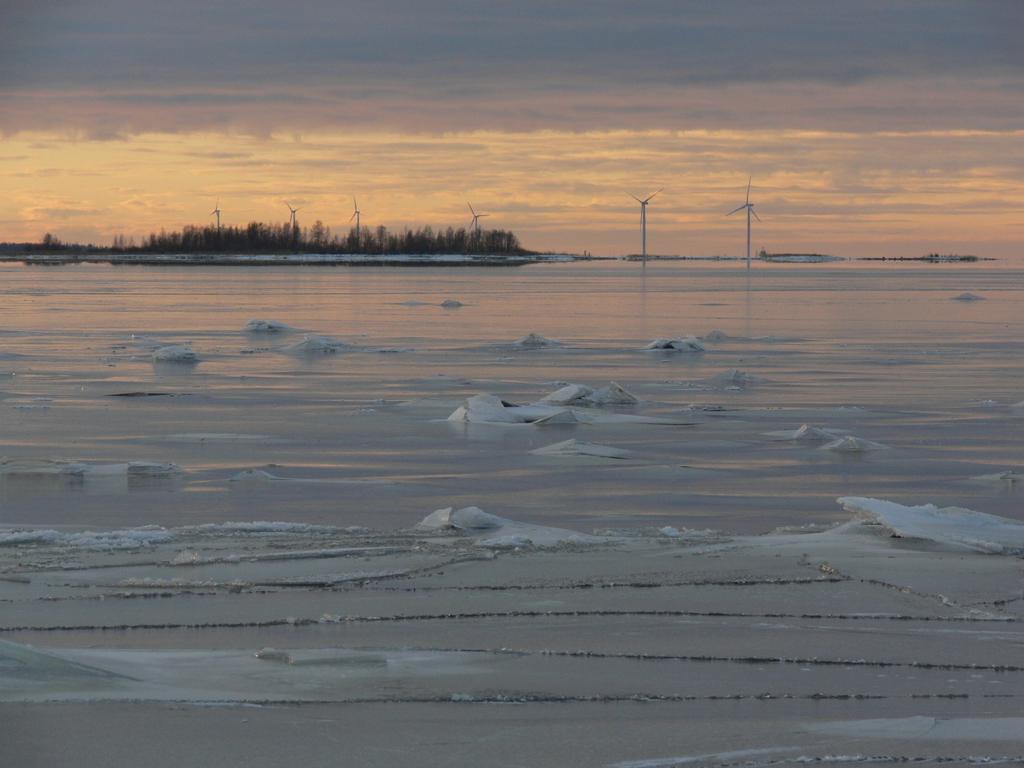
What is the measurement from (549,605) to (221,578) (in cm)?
163

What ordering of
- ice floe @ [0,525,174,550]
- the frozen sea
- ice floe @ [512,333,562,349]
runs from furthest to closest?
ice floe @ [512,333,562,349], ice floe @ [0,525,174,550], the frozen sea

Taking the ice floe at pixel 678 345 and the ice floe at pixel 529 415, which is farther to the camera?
the ice floe at pixel 678 345

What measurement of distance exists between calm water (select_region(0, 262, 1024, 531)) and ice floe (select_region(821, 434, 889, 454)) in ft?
0.46

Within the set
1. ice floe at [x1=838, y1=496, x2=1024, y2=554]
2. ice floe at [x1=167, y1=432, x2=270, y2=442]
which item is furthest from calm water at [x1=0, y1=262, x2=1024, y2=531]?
ice floe at [x1=838, y1=496, x2=1024, y2=554]

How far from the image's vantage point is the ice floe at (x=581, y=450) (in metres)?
11.6

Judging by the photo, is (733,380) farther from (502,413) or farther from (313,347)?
(313,347)

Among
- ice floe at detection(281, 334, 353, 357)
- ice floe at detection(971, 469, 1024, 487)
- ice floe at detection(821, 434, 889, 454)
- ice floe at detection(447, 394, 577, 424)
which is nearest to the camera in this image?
ice floe at detection(971, 469, 1024, 487)

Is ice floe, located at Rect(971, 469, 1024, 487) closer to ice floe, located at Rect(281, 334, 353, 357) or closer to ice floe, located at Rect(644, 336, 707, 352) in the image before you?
ice floe, located at Rect(644, 336, 707, 352)

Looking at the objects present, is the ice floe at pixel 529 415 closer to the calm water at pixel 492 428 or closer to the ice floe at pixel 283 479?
the calm water at pixel 492 428

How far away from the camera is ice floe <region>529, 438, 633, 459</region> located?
457 inches

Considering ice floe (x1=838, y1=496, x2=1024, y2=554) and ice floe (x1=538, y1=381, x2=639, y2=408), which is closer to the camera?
ice floe (x1=838, y1=496, x2=1024, y2=554)

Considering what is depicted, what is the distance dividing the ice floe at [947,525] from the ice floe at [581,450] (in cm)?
295

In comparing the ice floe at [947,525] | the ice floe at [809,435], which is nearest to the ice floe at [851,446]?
the ice floe at [809,435]

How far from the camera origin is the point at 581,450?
11.7m
